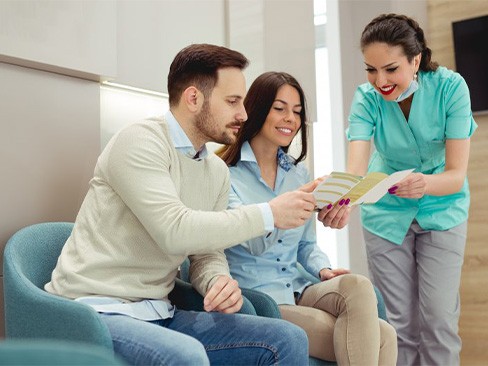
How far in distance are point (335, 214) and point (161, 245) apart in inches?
27.4

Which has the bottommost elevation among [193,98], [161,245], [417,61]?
[161,245]

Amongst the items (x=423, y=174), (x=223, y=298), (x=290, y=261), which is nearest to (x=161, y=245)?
(x=223, y=298)

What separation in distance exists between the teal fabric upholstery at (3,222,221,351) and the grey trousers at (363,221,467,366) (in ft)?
3.74

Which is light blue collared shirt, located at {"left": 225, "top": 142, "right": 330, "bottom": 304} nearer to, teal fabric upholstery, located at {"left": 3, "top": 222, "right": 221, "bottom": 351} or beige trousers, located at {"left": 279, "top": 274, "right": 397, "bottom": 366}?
beige trousers, located at {"left": 279, "top": 274, "right": 397, "bottom": 366}

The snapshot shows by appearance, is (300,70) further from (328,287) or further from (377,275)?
(328,287)

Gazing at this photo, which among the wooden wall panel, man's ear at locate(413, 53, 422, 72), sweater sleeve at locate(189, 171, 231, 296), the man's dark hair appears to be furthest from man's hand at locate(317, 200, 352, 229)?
the wooden wall panel

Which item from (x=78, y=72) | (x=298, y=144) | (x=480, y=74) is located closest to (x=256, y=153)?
(x=78, y=72)

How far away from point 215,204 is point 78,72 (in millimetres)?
732

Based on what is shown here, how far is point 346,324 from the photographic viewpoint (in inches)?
85.7

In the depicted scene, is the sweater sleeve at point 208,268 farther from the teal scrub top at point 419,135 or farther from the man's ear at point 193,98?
the teal scrub top at point 419,135

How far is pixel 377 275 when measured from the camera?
299 cm

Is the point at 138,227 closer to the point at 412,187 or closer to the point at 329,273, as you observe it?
the point at 329,273

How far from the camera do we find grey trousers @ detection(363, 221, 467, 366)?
2889 mm

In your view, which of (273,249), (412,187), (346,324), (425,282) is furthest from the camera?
(425,282)
